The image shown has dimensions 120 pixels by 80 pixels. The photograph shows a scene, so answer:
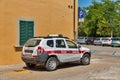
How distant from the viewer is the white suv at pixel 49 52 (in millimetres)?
13008

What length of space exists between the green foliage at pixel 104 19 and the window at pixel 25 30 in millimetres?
35574

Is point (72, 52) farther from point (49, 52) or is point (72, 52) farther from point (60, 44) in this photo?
point (49, 52)

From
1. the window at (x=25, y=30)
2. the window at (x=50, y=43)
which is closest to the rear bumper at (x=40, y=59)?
the window at (x=50, y=43)

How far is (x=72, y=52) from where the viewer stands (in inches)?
580

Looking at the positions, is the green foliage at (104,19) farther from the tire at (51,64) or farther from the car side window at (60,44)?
the tire at (51,64)

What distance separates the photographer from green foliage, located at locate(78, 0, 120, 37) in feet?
167

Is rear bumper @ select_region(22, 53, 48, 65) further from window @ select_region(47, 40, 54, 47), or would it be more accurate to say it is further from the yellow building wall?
the yellow building wall

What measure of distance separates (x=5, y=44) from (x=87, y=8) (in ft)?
139

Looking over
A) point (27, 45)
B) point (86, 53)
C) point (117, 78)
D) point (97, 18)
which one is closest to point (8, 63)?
point (27, 45)

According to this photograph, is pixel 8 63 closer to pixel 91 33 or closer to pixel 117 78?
pixel 117 78

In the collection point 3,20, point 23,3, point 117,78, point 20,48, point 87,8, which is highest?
point 87,8

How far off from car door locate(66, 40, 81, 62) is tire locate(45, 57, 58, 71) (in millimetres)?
1054

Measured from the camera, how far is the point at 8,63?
49.4ft

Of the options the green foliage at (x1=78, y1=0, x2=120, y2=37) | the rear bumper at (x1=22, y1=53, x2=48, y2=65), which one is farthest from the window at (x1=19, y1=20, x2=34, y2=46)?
the green foliage at (x1=78, y1=0, x2=120, y2=37)
